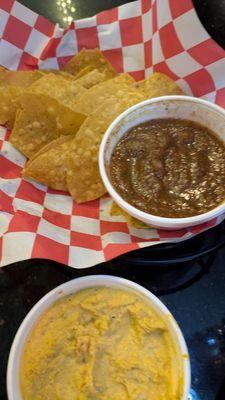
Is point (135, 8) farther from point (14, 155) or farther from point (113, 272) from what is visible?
point (113, 272)

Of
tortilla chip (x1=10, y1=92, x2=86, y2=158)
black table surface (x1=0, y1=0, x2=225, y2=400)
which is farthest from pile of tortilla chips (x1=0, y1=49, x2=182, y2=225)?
black table surface (x1=0, y1=0, x2=225, y2=400)

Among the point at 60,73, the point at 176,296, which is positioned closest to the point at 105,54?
the point at 60,73

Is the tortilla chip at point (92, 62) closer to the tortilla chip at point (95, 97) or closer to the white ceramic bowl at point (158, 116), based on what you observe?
the tortilla chip at point (95, 97)

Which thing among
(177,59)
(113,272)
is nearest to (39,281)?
(113,272)

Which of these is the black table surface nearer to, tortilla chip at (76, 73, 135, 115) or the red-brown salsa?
the red-brown salsa

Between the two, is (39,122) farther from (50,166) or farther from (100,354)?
(100,354)
